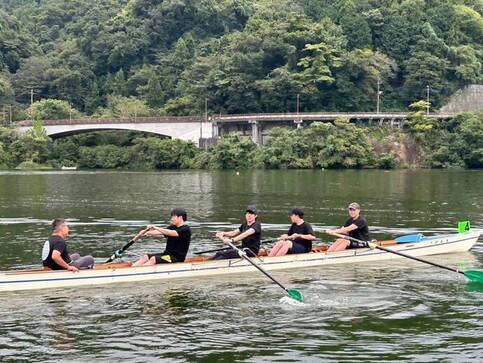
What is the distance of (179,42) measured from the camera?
156 m

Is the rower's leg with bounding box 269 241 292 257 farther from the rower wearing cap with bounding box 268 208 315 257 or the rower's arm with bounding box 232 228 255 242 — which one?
the rower's arm with bounding box 232 228 255 242

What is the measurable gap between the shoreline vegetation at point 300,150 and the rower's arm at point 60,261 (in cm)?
8668

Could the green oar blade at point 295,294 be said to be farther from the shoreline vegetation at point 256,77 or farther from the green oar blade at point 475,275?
the shoreline vegetation at point 256,77

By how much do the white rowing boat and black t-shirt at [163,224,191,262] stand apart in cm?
33

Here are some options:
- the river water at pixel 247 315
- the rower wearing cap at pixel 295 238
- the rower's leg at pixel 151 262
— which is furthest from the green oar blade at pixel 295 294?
the rower wearing cap at pixel 295 238

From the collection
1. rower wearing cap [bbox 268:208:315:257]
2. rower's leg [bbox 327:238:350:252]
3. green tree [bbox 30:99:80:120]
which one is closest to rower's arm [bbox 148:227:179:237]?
rower wearing cap [bbox 268:208:315:257]

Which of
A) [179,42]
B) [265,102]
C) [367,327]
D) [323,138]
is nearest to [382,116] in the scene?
[323,138]

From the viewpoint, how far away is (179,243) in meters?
20.4

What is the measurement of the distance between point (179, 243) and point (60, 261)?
3492 mm

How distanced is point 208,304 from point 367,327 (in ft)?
13.8

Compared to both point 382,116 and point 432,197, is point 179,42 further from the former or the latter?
point 432,197

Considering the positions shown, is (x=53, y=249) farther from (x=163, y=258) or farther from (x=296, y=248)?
(x=296, y=248)

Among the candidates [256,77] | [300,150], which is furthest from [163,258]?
[256,77]

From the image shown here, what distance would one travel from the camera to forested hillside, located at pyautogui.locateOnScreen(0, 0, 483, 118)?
124 m
